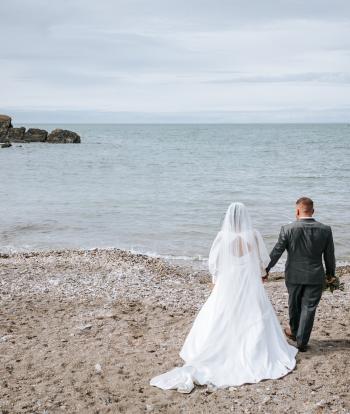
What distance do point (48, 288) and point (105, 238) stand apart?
20.8 feet

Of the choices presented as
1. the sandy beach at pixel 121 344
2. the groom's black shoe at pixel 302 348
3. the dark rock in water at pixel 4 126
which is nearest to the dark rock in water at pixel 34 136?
the dark rock in water at pixel 4 126

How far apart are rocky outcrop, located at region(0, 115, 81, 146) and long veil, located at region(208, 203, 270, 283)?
252 feet

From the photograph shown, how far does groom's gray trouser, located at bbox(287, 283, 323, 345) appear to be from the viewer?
6.38 metres

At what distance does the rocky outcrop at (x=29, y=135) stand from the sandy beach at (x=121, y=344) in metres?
70.2

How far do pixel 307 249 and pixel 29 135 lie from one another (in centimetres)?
7962

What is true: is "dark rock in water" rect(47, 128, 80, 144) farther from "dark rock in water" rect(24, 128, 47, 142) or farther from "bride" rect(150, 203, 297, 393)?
"bride" rect(150, 203, 297, 393)

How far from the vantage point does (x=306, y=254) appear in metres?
6.28

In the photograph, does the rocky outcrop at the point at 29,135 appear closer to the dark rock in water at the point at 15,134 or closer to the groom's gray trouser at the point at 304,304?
the dark rock in water at the point at 15,134

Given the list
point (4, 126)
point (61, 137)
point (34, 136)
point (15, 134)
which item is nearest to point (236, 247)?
point (4, 126)

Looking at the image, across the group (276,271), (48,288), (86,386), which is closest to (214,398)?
(86,386)

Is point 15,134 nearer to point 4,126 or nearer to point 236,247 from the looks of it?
point 4,126

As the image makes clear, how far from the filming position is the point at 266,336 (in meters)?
6.15

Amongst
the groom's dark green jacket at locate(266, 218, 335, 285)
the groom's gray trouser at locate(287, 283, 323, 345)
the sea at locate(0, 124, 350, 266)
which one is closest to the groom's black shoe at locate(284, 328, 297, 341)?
the groom's gray trouser at locate(287, 283, 323, 345)

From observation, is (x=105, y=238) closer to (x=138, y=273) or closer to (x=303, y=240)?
(x=138, y=273)
